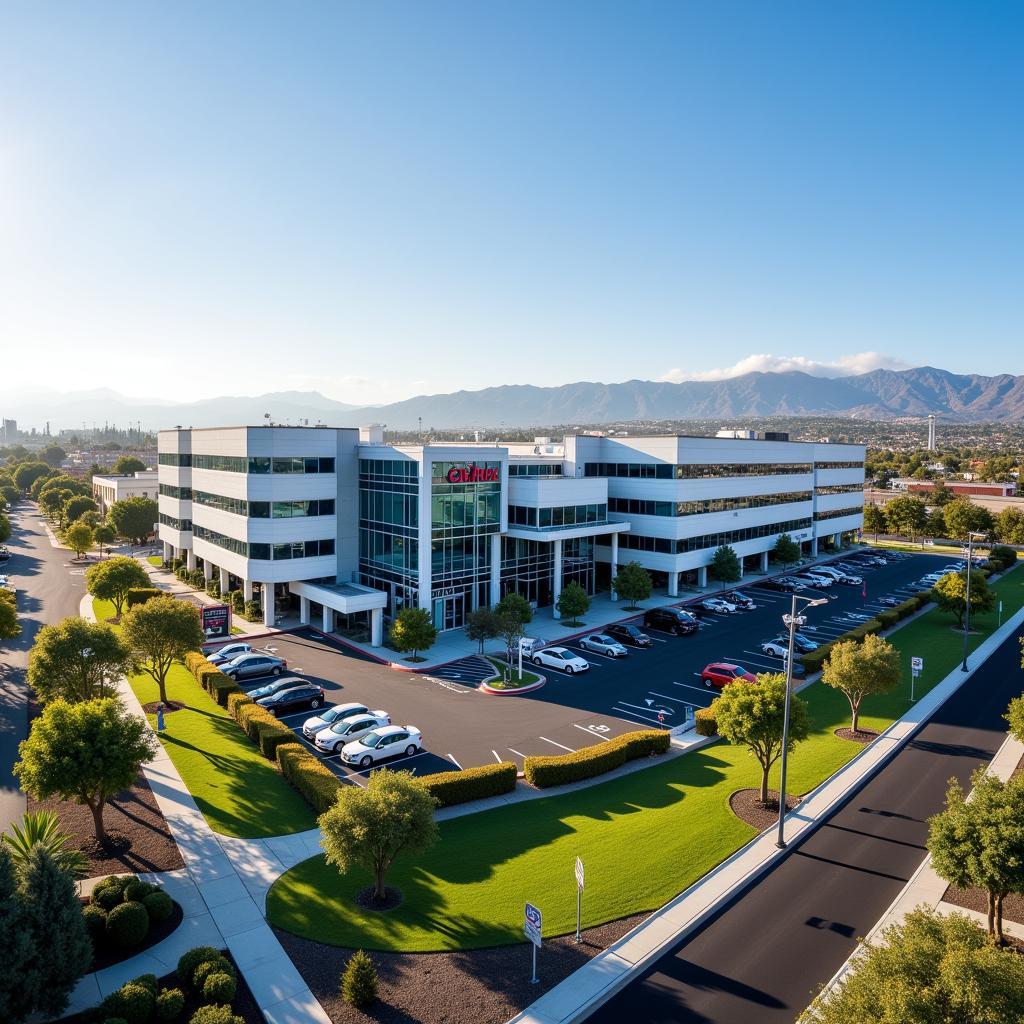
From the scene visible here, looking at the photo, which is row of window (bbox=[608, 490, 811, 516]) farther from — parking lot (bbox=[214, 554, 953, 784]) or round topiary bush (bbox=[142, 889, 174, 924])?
round topiary bush (bbox=[142, 889, 174, 924])

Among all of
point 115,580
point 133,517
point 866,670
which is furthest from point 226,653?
point 133,517

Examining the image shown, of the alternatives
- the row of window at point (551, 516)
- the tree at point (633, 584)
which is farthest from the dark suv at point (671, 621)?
the row of window at point (551, 516)

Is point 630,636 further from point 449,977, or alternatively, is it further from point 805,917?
point 449,977

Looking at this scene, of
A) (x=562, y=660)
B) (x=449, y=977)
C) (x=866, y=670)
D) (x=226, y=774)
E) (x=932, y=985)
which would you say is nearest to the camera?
(x=932, y=985)

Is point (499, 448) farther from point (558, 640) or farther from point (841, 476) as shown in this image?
point (841, 476)

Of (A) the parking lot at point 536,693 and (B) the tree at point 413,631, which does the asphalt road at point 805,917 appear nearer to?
(A) the parking lot at point 536,693

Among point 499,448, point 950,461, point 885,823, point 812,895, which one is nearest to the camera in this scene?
point 812,895

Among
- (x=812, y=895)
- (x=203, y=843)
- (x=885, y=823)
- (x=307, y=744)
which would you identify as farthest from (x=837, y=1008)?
(x=307, y=744)
